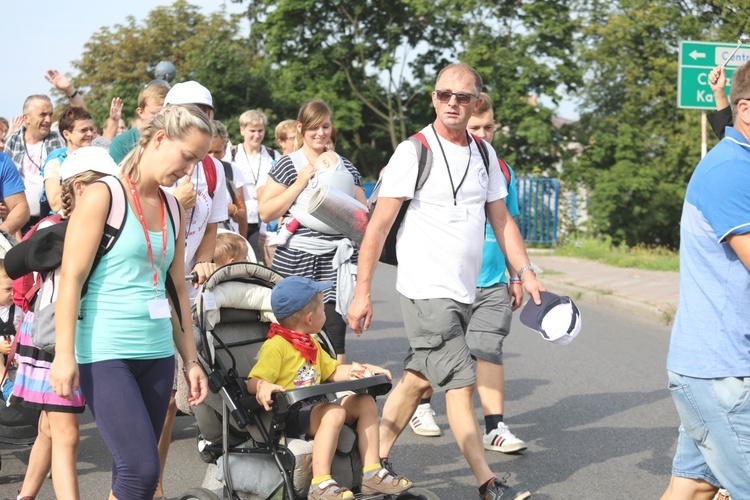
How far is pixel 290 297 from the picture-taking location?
15.5 ft

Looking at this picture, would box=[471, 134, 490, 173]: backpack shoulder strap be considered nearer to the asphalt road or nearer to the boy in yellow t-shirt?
the boy in yellow t-shirt

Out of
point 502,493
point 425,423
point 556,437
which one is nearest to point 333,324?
point 425,423

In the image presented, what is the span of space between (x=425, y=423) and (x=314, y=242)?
1593 millimetres

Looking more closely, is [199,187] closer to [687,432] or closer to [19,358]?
[19,358]

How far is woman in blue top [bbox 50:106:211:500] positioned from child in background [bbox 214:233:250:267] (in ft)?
7.20

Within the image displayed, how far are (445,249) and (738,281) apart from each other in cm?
188

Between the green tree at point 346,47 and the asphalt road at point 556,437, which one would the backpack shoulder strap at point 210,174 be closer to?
the asphalt road at point 556,437

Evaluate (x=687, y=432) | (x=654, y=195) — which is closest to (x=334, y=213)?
(x=687, y=432)

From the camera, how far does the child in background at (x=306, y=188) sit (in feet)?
20.5

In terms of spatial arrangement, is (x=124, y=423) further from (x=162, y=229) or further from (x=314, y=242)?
(x=314, y=242)

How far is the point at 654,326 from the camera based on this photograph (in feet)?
40.6

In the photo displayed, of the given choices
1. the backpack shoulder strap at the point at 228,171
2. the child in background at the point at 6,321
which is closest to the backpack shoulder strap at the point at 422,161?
the child in background at the point at 6,321

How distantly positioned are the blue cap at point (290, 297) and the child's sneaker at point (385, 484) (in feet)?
2.74

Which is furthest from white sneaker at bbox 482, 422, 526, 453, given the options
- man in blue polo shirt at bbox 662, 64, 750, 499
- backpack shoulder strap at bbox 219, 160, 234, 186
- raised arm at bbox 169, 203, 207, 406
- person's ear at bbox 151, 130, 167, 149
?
person's ear at bbox 151, 130, 167, 149
